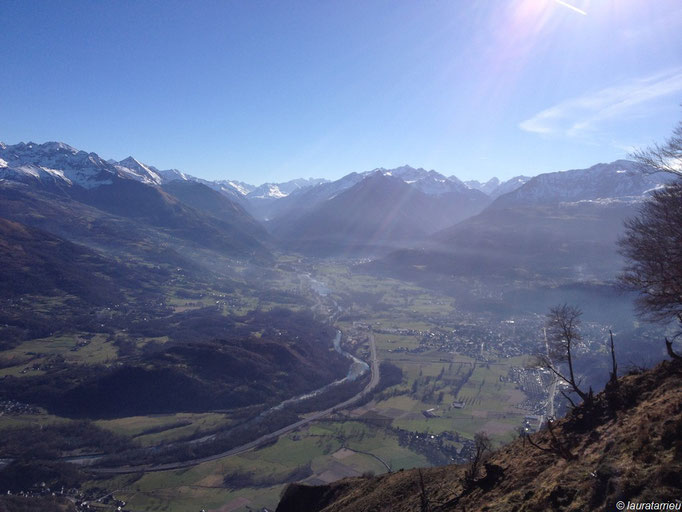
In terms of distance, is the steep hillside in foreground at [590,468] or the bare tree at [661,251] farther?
the bare tree at [661,251]

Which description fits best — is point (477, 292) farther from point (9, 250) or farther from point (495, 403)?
point (9, 250)

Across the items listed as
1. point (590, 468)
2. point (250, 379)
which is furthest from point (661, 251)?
point (250, 379)

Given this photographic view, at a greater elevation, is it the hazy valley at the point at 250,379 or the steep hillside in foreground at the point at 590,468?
the steep hillside in foreground at the point at 590,468

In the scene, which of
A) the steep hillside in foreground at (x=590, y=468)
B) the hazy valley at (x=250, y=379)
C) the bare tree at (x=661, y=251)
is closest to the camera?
the steep hillside in foreground at (x=590, y=468)

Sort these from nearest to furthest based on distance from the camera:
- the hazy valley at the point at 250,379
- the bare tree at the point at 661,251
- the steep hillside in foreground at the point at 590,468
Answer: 1. the steep hillside in foreground at the point at 590,468
2. the bare tree at the point at 661,251
3. the hazy valley at the point at 250,379

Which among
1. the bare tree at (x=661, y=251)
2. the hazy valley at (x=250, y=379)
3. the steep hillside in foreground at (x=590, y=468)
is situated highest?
the bare tree at (x=661, y=251)

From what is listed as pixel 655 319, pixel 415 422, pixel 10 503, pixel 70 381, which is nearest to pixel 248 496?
pixel 10 503
